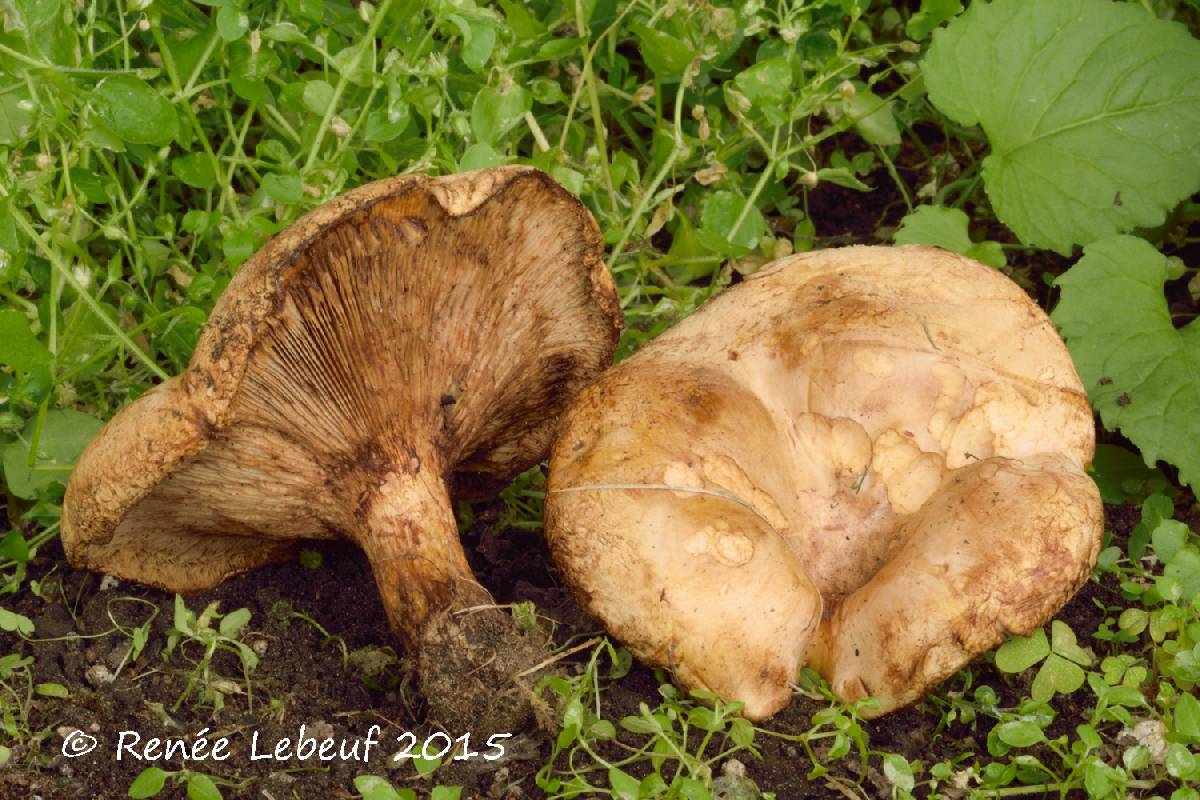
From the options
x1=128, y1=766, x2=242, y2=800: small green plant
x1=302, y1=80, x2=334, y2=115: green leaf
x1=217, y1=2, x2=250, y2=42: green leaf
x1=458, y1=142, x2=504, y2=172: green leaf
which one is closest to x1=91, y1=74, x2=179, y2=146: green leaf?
x1=217, y1=2, x2=250, y2=42: green leaf

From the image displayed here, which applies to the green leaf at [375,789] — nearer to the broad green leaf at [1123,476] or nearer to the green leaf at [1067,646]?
the green leaf at [1067,646]

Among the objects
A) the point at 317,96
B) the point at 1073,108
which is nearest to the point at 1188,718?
the point at 1073,108

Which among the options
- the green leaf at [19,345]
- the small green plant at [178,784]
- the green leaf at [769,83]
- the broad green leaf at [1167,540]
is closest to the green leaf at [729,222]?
the green leaf at [769,83]

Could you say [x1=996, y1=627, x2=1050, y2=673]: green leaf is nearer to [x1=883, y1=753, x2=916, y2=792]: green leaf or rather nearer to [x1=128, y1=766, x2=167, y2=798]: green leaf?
[x1=883, y1=753, x2=916, y2=792]: green leaf

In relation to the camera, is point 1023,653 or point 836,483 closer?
point 1023,653

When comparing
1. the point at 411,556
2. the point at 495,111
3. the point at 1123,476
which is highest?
the point at 495,111

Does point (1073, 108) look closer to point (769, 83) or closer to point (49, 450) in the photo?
point (769, 83)
